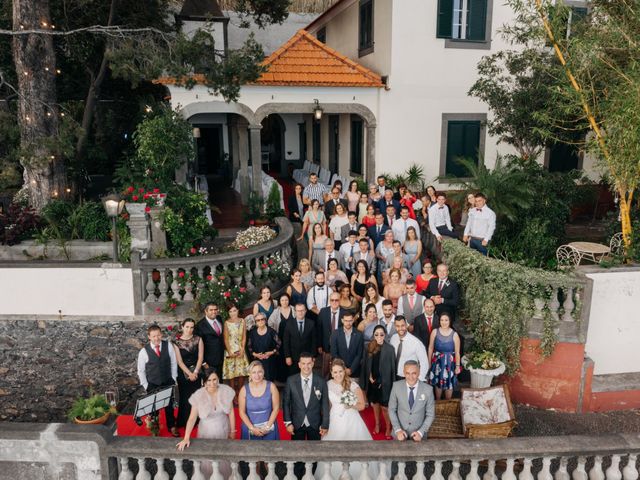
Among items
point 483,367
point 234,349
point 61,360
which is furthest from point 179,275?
point 483,367

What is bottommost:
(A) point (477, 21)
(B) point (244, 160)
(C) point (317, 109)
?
(B) point (244, 160)

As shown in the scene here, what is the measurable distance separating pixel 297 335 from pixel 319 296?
92cm

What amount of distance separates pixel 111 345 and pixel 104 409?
3043 millimetres

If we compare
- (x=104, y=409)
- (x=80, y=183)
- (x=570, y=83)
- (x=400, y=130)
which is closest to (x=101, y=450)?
(x=104, y=409)

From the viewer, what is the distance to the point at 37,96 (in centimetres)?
1170

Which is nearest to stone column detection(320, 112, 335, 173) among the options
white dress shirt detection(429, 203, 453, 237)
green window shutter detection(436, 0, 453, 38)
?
green window shutter detection(436, 0, 453, 38)

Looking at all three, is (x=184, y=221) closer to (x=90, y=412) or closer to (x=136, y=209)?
(x=136, y=209)

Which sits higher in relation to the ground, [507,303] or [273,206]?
[273,206]

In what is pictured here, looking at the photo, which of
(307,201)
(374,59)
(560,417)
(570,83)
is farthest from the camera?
(374,59)

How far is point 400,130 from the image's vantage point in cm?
1525

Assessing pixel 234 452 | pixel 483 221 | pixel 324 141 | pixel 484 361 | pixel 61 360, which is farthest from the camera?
pixel 324 141

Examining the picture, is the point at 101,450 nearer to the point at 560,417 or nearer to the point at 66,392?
the point at 66,392

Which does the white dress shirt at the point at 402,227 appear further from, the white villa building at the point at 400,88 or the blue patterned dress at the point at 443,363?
the white villa building at the point at 400,88

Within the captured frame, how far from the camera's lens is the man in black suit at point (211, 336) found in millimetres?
7395
